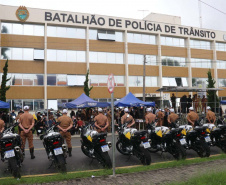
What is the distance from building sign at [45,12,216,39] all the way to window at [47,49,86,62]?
3.93m

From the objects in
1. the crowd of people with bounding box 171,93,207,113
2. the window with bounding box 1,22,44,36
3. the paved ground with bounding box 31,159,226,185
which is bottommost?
the paved ground with bounding box 31,159,226,185

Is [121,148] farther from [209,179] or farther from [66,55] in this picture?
[66,55]

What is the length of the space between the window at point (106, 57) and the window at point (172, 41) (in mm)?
7736

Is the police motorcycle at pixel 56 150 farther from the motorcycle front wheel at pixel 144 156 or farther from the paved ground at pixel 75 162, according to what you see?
the motorcycle front wheel at pixel 144 156

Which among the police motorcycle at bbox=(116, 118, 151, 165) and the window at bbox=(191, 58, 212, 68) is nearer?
the police motorcycle at bbox=(116, 118, 151, 165)

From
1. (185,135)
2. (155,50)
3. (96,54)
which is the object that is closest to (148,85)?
(155,50)

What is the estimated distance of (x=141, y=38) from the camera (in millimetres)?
35719

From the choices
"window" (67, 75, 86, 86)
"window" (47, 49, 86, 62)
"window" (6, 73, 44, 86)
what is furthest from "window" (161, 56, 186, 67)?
"window" (6, 73, 44, 86)

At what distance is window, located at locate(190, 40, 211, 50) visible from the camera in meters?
39.2

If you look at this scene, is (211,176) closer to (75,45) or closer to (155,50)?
(75,45)

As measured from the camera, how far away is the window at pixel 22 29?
29.1 m

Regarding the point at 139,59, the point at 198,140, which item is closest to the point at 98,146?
the point at 198,140

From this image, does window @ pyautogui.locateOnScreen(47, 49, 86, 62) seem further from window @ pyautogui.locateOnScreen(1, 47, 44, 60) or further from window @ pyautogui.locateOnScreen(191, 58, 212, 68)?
window @ pyautogui.locateOnScreen(191, 58, 212, 68)

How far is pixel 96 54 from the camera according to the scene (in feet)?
107
